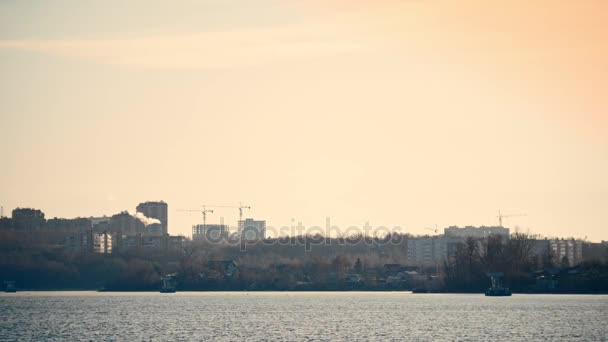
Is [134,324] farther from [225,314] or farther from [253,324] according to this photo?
[225,314]

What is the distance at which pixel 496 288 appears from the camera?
191000 mm

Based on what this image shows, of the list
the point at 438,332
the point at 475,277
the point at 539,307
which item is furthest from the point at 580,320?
the point at 475,277

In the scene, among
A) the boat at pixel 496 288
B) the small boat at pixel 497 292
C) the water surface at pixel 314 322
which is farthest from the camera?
the boat at pixel 496 288

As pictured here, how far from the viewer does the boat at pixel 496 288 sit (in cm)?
18988

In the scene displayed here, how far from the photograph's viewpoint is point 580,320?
121 metres

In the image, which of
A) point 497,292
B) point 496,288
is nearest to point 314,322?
point 497,292

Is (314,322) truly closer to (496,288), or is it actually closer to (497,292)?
(497,292)

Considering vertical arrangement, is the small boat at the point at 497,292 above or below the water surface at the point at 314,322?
above

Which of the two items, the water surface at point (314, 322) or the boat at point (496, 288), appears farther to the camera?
the boat at point (496, 288)

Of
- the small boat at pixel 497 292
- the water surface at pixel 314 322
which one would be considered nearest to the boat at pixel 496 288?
the small boat at pixel 497 292

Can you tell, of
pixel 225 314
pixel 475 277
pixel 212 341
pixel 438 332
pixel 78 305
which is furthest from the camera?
pixel 475 277

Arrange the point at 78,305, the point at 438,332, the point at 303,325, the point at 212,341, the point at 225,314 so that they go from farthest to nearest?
1. the point at 78,305
2. the point at 225,314
3. the point at 303,325
4. the point at 438,332
5. the point at 212,341

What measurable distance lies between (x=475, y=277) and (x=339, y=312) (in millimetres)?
→ 54714

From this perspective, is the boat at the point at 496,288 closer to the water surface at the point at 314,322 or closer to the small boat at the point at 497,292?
the small boat at the point at 497,292
